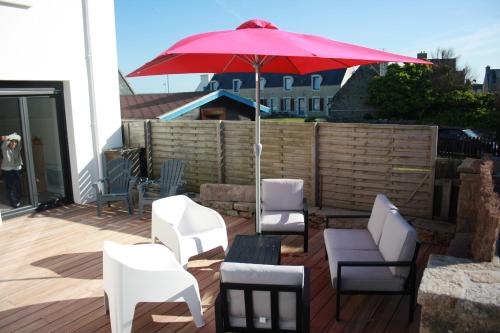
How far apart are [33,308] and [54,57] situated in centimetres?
524

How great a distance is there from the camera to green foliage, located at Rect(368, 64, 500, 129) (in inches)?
1019

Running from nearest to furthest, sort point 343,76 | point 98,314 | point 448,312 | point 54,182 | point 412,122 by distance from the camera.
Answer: point 448,312
point 98,314
point 54,182
point 412,122
point 343,76

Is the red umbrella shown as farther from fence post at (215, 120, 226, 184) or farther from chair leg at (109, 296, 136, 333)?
fence post at (215, 120, 226, 184)

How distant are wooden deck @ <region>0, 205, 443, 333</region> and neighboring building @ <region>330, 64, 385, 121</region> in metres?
29.1

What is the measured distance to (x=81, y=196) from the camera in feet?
28.0

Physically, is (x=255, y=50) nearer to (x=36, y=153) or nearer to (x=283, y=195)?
(x=283, y=195)

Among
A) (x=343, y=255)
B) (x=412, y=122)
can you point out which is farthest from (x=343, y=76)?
(x=343, y=255)

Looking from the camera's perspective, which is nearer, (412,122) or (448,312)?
(448,312)

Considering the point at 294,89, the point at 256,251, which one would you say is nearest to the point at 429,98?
the point at 294,89

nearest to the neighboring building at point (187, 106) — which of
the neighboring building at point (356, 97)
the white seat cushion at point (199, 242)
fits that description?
the white seat cushion at point (199, 242)

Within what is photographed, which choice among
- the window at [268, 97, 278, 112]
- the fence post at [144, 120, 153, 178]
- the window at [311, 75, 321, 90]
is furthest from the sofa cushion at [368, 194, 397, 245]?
the window at [268, 97, 278, 112]

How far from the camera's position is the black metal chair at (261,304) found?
9.82 ft

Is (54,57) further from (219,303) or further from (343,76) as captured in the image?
(343,76)

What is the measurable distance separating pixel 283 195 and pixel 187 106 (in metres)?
6.93
